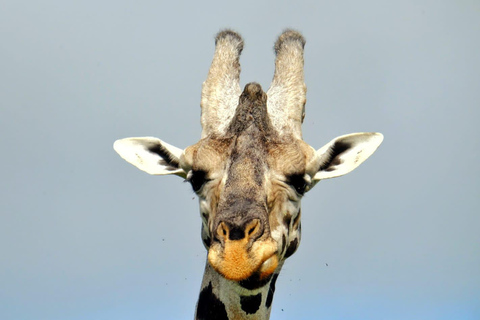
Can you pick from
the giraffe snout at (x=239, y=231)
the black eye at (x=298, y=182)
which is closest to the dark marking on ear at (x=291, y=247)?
the black eye at (x=298, y=182)

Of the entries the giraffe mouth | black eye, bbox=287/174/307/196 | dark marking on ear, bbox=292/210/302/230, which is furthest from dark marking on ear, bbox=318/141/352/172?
the giraffe mouth

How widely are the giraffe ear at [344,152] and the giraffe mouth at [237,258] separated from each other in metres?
2.21

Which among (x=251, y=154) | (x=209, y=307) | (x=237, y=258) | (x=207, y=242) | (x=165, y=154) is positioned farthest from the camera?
(x=165, y=154)

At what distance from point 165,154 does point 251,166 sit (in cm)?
189

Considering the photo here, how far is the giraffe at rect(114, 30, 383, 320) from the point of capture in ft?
25.0

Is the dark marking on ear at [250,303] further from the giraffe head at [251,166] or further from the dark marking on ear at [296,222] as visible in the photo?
the dark marking on ear at [296,222]

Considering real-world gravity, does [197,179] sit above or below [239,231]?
above

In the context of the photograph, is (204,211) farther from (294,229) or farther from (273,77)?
(273,77)

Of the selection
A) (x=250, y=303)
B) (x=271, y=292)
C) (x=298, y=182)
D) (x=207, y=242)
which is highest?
(x=298, y=182)

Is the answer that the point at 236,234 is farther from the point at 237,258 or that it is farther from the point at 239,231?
the point at 237,258

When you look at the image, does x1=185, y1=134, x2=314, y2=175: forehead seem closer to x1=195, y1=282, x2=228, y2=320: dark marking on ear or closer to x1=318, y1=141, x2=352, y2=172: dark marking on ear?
x1=318, y1=141, x2=352, y2=172: dark marking on ear

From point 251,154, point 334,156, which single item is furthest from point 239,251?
point 334,156

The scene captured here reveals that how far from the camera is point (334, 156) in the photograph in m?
9.70

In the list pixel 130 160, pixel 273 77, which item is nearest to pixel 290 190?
pixel 130 160
